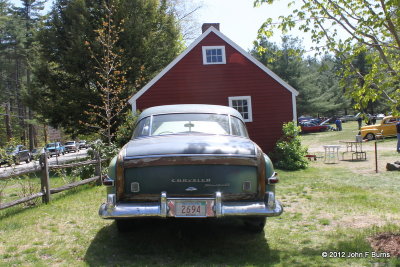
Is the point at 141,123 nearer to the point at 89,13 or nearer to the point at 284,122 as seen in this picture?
the point at 284,122

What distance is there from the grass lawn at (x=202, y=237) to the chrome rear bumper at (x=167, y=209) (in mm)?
577

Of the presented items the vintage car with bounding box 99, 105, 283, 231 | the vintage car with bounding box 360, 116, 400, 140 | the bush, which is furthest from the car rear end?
the vintage car with bounding box 360, 116, 400, 140

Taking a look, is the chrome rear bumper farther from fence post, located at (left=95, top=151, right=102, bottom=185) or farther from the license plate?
fence post, located at (left=95, top=151, right=102, bottom=185)

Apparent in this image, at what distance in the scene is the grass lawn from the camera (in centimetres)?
442

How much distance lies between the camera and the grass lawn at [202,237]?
4.42m

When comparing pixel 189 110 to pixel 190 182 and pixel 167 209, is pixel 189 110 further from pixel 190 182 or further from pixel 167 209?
pixel 167 209

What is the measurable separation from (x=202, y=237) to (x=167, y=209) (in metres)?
1.33

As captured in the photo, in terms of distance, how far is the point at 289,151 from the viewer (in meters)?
15.1

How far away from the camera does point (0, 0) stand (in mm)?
39688

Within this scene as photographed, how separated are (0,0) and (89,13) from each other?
25789 millimetres

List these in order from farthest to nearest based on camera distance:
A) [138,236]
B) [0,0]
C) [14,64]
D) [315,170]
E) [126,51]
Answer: [14,64] < [0,0] < [126,51] < [315,170] < [138,236]

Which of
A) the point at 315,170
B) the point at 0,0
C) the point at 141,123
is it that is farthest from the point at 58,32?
the point at 0,0

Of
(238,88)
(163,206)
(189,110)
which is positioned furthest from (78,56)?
(163,206)

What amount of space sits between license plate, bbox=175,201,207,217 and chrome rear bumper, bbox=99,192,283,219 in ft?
0.20
